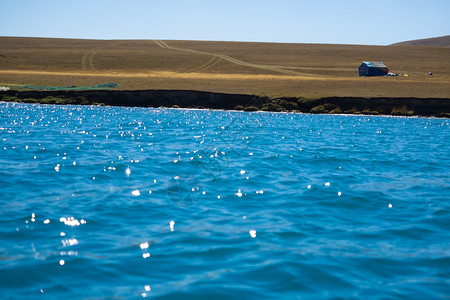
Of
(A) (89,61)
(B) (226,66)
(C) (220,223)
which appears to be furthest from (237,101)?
(A) (89,61)

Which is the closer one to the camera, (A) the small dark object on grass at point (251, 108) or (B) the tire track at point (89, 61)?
(A) the small dark object on grass at point (251, 108)

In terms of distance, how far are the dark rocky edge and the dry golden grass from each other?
3704mm

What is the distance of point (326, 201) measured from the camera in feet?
35.1

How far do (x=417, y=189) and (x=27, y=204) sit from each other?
8929 millimetres

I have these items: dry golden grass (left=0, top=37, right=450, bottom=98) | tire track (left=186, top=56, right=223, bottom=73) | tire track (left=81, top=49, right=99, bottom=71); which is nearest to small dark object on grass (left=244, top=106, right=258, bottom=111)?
dry golden grass (left=0, top=37, right=450, bottom=98)

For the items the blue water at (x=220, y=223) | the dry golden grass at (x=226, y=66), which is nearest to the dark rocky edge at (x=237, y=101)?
the dry golden grass at (x=226, y=66)

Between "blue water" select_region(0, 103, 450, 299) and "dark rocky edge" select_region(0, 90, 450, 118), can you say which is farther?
"dark rocky edge" select_region(0, 90, 450, 118)

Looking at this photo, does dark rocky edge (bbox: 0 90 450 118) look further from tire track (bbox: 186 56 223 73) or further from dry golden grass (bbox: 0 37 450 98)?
tire track (bbox: 186 56 223 73)

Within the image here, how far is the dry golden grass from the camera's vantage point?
181 ft

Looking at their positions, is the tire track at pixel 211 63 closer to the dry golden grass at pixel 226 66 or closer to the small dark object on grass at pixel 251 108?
the dry golden grass at pixel 226 66

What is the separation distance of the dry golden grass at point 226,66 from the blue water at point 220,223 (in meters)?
34.7

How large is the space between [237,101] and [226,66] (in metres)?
45.0

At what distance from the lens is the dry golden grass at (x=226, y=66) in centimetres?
5525

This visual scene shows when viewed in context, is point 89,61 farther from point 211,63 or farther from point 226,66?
point 226,66
